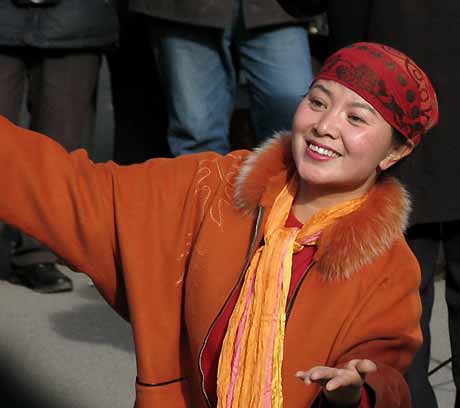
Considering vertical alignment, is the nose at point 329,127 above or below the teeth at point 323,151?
above

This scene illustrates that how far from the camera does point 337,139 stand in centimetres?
278

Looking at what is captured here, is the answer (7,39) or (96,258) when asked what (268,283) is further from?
(7,39)

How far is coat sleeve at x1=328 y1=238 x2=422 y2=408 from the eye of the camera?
2656mm

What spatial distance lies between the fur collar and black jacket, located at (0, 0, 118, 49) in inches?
78.0

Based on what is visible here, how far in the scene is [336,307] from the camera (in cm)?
271

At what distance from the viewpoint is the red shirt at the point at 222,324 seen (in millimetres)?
2795

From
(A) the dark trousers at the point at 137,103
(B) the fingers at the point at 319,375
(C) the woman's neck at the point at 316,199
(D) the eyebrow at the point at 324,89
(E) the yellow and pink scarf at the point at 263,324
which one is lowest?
(A) the dark trousers at the point at 137,103

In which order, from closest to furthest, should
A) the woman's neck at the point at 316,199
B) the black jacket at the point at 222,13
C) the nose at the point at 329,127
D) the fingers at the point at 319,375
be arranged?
1. the fingers at the point at 319,375
2. the nose at the point at 329,127
3. the woman's neck at the point at 316,199
4. the black jacket at the point at 222,13

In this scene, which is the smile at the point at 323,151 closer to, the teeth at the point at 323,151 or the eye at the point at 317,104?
the teeth at the point at 323,151

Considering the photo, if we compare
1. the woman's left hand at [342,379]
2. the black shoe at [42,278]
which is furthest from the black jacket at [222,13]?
Answer: the woman's left hand at [342,379]

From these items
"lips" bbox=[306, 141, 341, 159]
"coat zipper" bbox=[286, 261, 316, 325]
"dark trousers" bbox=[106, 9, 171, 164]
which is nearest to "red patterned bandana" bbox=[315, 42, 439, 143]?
"lips" bbox=[306, 141, 341, 159]

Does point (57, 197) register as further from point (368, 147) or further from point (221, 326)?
point (368, 147)

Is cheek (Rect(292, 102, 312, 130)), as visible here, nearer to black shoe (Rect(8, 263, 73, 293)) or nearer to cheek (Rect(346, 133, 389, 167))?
cheek (Rect(346, 133, 389, 167))

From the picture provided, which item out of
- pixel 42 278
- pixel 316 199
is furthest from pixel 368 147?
pixel 42 278
